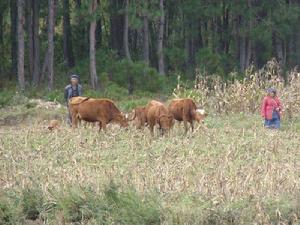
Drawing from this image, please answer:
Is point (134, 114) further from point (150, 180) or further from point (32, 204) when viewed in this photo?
point (32, 204)

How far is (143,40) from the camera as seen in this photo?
123 feet

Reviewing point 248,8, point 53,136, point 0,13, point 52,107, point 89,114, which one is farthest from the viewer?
point 0,13

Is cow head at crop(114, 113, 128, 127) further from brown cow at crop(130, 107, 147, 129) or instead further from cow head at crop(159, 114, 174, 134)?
cow head at crop(159, 114, 174, 134)

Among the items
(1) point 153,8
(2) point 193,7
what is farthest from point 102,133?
(2) point 193,7

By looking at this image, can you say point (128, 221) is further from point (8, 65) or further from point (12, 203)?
point (8, 65)

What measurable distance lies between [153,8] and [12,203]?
78.7ft

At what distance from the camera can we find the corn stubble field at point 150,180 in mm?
8664

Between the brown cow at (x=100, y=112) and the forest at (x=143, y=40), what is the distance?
12.9 metres

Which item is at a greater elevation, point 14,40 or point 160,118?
point 14,40

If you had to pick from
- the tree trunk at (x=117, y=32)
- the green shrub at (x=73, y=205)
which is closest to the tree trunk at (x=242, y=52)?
the tree trunk at (x=117, y=32)

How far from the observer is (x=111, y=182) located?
30.8 feet

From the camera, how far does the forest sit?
30.9 metres

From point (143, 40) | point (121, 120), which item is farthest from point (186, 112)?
point (143, 40)

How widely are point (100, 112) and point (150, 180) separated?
23.7 ft
